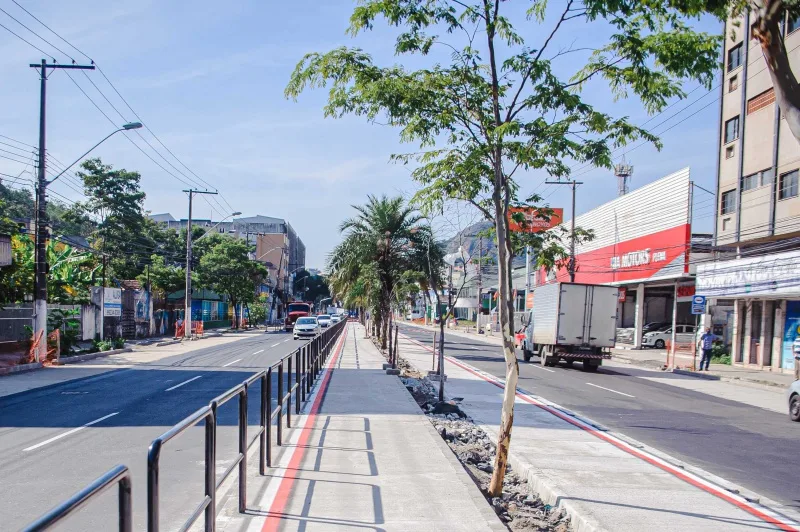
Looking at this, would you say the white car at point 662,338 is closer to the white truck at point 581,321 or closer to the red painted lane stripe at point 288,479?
the white truck at point 581,321

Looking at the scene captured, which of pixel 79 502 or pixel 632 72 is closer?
pixel 79 502

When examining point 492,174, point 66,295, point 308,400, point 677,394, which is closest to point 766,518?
point 492,174

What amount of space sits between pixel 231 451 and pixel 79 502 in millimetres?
7010

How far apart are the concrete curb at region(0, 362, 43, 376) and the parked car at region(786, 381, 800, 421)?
22477 mm

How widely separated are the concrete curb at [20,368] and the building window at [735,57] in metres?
34.1

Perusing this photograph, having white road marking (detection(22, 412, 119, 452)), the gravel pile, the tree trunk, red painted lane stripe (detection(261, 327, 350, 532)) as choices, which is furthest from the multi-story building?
white road marking (detection(22, 412, 119, 452))

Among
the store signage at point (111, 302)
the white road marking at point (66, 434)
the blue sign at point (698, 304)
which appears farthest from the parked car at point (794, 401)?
the store signage at point (111, 302)

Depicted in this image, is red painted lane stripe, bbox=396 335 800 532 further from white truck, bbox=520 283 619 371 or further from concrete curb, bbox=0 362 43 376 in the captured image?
concrete curb, bbox=0 362 43 376

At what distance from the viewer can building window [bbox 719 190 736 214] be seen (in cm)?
3334

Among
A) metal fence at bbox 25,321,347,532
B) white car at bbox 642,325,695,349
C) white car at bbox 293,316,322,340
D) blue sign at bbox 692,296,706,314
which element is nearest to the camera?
metal fence at bbox 25,321,347,532

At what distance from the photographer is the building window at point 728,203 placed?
109 ft

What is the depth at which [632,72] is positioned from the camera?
A: 7473mm

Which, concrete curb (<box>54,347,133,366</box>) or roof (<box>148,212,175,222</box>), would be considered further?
roof (<box>148,212,175,222</box>)

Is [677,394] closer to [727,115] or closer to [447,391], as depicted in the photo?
[447,391]
